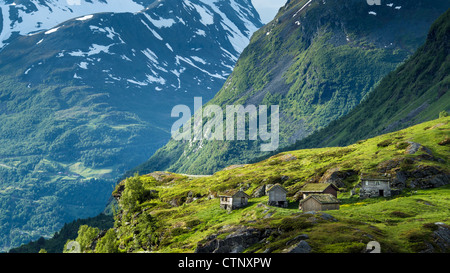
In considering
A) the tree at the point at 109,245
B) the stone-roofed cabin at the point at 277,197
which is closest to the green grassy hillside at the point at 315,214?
the tree at the point at 109,245

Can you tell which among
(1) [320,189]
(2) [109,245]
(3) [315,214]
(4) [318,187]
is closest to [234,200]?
(4) [318,187]

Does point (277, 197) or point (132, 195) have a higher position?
point (277, 197)

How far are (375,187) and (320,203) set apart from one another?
21079 millimetres

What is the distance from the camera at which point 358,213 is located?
350 ft

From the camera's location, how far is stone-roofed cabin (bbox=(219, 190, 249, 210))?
457 feet

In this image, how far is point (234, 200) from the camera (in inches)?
5487

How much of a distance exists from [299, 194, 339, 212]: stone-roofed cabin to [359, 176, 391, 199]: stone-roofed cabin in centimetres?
1362

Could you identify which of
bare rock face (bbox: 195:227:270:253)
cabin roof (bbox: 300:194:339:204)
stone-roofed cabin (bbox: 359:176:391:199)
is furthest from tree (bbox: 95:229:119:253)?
stone-roofed cabin (bbox: 359:176:391:199)

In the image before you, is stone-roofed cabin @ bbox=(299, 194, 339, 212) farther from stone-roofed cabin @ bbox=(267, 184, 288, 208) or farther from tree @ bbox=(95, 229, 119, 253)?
tree @ bbox=(95, 229, 119, 253)

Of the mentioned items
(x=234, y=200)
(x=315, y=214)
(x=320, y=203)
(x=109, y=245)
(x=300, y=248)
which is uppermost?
(x=315, y=214)

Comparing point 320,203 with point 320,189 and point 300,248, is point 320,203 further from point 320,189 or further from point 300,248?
point 300,248

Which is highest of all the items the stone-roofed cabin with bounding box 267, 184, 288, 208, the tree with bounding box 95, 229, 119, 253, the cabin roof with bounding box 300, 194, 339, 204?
the cabin roof with bounding box 300, 194, 339, 204

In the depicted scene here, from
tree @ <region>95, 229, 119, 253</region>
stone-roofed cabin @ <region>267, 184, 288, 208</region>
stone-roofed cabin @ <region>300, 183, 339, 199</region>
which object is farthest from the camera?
tree @ <region>95, 229, 119, 253</region>
